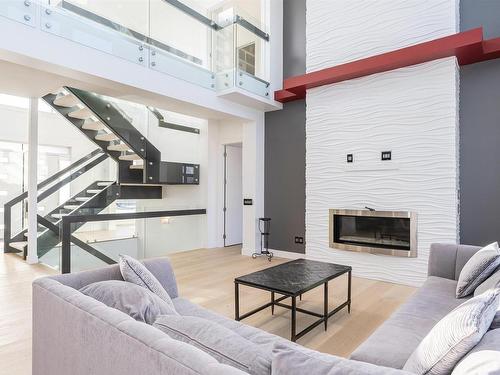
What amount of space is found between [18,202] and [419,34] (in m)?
7.80

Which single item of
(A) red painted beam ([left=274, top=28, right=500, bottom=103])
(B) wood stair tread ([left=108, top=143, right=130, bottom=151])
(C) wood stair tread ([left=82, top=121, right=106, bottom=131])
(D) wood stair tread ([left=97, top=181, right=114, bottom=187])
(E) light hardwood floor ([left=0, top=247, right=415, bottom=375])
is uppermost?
(A) red painted beam ([left=274, top=28, right=500, bottom=103])

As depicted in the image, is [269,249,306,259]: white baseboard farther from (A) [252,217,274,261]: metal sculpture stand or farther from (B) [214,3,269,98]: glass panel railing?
(B) [214,3,269,98]: glass panel railing

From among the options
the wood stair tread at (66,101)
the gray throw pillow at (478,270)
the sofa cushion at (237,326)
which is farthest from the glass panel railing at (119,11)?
the gray throw pillow at (478,270)

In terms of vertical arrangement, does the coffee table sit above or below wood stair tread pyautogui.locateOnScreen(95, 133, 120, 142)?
below

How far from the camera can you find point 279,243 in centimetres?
609

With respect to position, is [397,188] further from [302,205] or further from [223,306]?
[223,306]

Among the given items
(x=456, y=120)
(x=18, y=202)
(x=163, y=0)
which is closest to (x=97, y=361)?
(x=456, y=120)

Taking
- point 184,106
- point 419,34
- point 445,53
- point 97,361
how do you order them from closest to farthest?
point 97,361
point 445,53
point 419,34
point 184,106

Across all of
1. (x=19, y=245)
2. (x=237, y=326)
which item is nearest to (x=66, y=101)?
(x=19, y=245)

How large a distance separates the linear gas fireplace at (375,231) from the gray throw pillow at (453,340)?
11.0 ft

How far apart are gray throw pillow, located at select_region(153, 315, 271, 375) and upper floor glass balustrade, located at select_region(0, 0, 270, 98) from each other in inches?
141

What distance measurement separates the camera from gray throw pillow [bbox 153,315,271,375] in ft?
3.23

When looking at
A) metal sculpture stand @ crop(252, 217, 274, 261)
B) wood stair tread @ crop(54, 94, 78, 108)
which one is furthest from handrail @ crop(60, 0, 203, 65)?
metal sculpture stand @ crop(252, 217, 274, 261)

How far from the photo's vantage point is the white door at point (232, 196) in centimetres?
709
